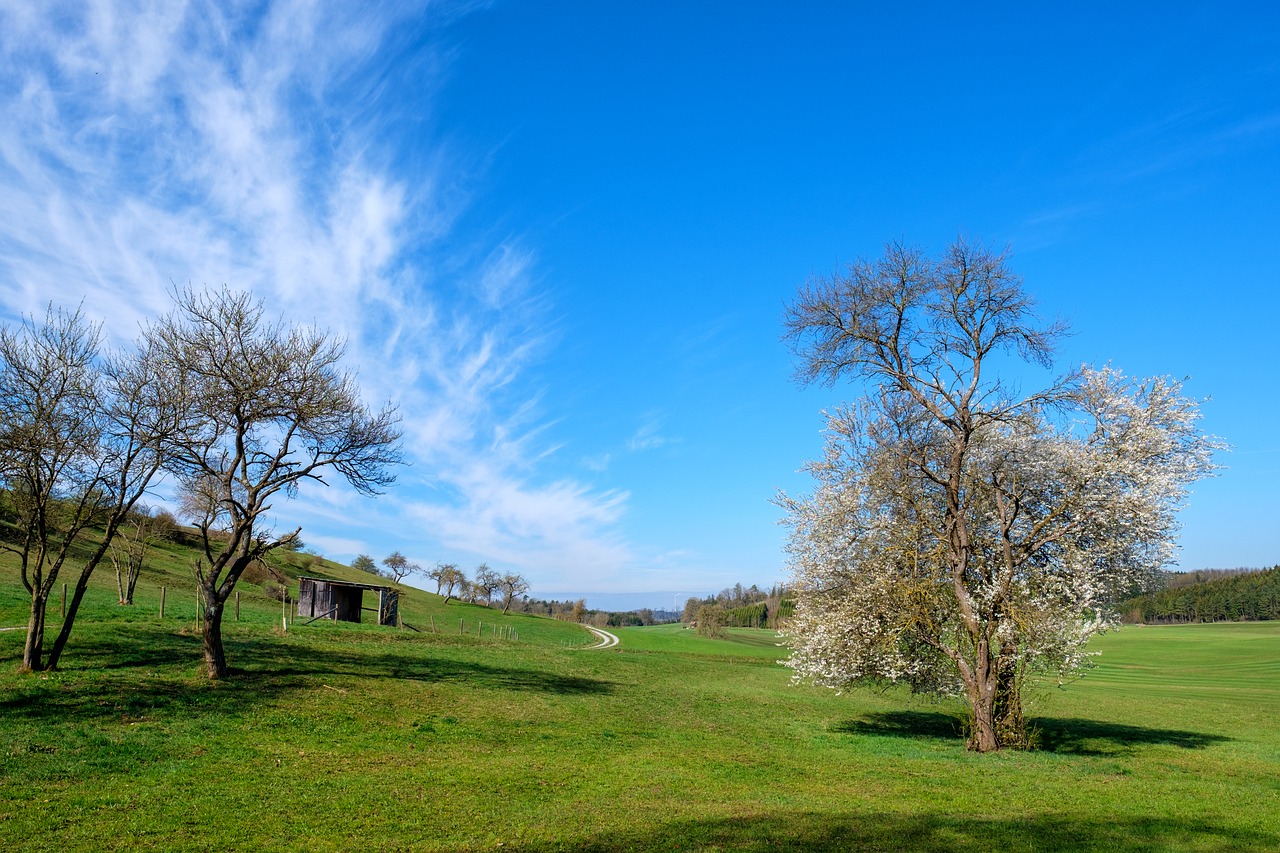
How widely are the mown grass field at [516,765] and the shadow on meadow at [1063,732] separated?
24cm

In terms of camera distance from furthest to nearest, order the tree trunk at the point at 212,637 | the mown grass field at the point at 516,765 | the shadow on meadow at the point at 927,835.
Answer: the tree trunk at the point at 212,637 < the mown grass field at the point at 516,765 < the shadow on meadow at the point at 927,835

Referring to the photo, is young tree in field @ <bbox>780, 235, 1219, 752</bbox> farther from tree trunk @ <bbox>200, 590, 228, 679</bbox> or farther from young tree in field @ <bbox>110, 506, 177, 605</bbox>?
young tree in field @ <bbox>110, 506, 177, 605</bbox>

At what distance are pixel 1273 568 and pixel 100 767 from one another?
201516 millimetres

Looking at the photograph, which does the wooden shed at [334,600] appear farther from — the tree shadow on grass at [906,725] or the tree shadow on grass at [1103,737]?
the tree shadow on grass at [1103,737]

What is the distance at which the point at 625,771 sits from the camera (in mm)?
15508

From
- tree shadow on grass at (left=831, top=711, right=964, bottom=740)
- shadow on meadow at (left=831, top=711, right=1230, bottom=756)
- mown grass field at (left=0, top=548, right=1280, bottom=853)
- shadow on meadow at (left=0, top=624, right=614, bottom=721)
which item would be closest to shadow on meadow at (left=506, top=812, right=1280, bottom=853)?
mown grass field at (left=0, top=548, right=1280, bottom=853)

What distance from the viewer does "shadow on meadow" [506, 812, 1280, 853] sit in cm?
977

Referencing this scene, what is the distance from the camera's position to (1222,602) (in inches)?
5856

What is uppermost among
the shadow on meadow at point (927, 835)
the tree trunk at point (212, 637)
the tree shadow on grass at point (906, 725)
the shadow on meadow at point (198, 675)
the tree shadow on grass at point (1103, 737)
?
the tree trunk at point (212, 637)

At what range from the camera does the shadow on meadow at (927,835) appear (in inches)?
384

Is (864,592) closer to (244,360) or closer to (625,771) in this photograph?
(625,771)

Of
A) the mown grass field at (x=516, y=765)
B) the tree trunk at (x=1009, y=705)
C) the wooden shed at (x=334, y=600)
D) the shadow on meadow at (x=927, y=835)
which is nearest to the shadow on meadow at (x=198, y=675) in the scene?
the mown grass field at (x=516, y=765)

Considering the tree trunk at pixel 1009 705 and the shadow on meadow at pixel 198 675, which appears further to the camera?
the tree trunk at pixel 1009 705

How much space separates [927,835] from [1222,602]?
610 ft
